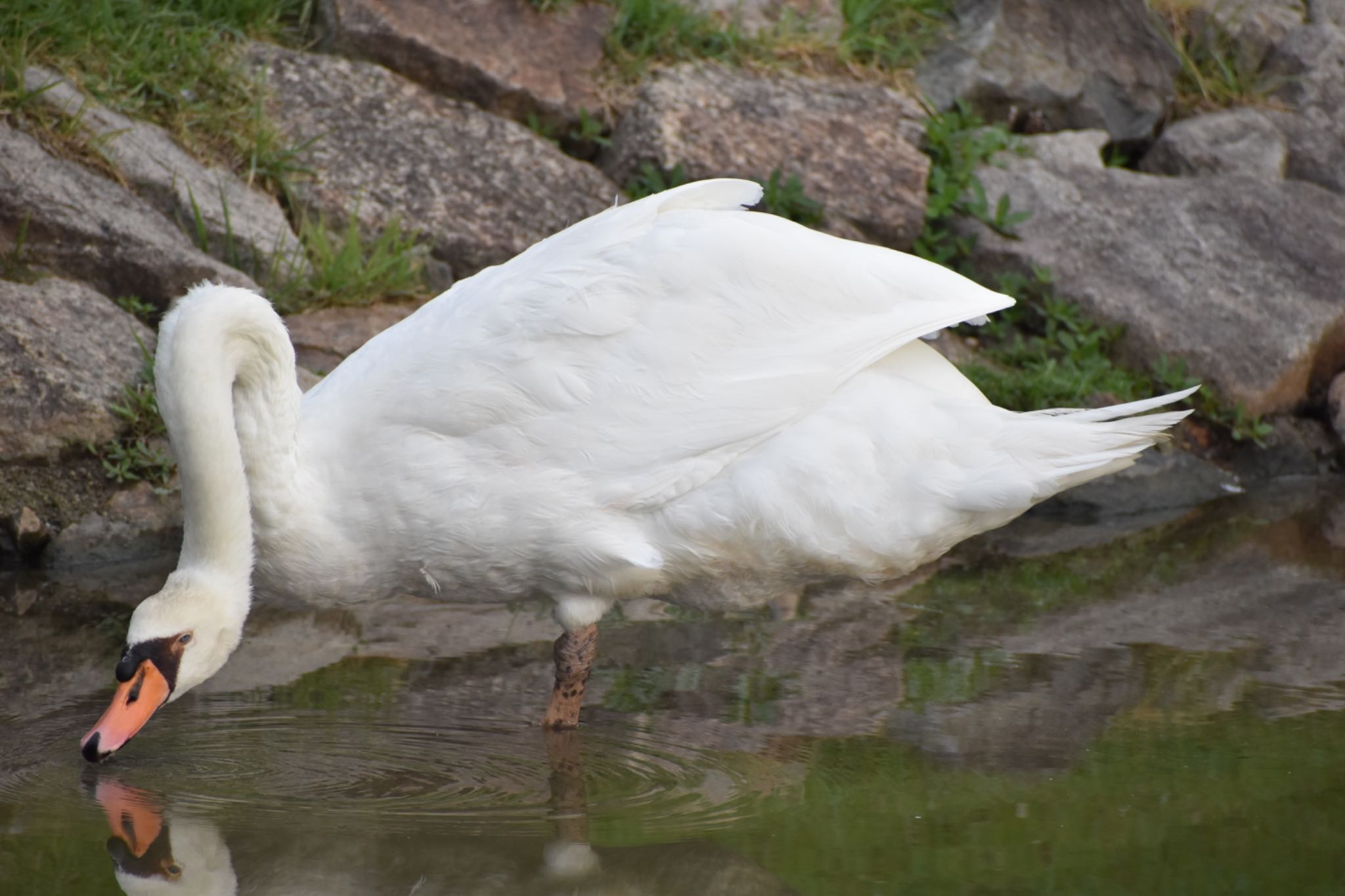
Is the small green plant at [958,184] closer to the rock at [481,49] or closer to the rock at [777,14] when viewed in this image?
the rock at [777,14]

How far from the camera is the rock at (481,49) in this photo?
7.85 metres

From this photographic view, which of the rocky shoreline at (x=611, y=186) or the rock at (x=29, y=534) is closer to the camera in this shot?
the rock at (x=29, y=534)

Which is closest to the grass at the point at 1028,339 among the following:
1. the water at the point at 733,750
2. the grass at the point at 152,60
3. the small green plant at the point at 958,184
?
the small green plant at the point at 958,184

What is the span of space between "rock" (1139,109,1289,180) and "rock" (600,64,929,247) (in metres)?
1.64

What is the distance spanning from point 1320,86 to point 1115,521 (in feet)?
14.9

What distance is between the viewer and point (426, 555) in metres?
3.85

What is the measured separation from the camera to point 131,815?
3277mm

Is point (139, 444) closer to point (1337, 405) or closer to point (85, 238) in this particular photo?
point (85, 238)

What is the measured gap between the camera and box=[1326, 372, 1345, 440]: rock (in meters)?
7.35

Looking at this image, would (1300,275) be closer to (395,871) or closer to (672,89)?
(672,89)

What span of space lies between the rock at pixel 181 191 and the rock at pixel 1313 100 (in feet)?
19.2

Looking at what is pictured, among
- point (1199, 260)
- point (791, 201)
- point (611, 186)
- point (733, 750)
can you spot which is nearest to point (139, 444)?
point (611, 186)

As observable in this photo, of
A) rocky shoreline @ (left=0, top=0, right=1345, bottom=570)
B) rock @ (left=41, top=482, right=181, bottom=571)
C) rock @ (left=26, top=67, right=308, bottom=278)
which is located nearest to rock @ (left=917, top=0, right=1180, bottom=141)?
rocky shoreline @ (left=0, top=0, right=1345, bottom=570)

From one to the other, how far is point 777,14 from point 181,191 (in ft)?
12.5
